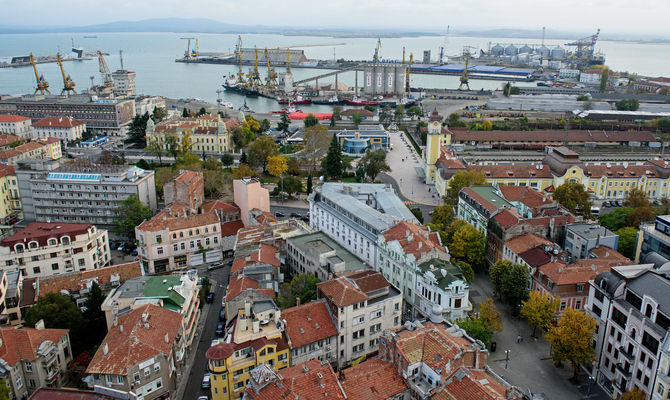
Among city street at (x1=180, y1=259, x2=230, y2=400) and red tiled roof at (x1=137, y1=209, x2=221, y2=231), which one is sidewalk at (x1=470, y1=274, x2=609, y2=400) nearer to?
city street at (x1=180, y1=259, x2=230, y2=400)

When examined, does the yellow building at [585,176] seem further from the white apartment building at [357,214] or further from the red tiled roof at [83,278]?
the red tiled roof at [83,278]

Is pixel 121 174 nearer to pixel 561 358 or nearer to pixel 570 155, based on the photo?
pixel 561 358

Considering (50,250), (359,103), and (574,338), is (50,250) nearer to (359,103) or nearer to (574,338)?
(574,338)

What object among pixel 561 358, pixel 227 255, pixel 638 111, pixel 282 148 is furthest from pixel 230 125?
pixel 638 111

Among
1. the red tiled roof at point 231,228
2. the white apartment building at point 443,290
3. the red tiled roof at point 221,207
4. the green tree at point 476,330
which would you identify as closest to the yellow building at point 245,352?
the white apartment building at point 443,290

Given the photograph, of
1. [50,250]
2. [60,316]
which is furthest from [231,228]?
[60,316]

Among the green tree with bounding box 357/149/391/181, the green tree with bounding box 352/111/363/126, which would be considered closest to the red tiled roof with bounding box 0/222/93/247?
the green tree with bounding box 357/149/391/181
